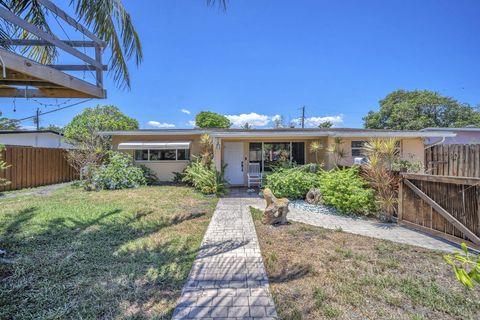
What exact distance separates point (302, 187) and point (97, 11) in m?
8.67

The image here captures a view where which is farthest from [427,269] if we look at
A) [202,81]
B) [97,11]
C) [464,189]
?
[202,81]

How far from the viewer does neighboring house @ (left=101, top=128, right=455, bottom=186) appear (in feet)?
39.2

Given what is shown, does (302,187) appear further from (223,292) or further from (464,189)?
(223,292)

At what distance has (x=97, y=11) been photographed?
4340mm

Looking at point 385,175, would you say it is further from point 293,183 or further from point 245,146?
point 245,146

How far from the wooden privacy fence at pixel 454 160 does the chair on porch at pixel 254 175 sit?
7.09m

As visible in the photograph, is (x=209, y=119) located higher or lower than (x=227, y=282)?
higher

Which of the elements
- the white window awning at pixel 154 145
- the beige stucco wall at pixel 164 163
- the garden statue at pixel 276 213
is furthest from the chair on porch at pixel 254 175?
the garden statue at pixel 276 213

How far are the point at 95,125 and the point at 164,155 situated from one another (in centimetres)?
1092

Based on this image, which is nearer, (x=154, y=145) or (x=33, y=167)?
(x=33, y=167)

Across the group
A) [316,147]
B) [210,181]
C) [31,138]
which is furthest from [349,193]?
[31,138]

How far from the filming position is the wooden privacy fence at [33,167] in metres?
12.1

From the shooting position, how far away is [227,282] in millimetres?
3791

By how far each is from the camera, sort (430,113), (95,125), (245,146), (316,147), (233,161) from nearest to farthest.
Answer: (316,147) → (245,146) → (233,161) → (95,125) → (430,113)
